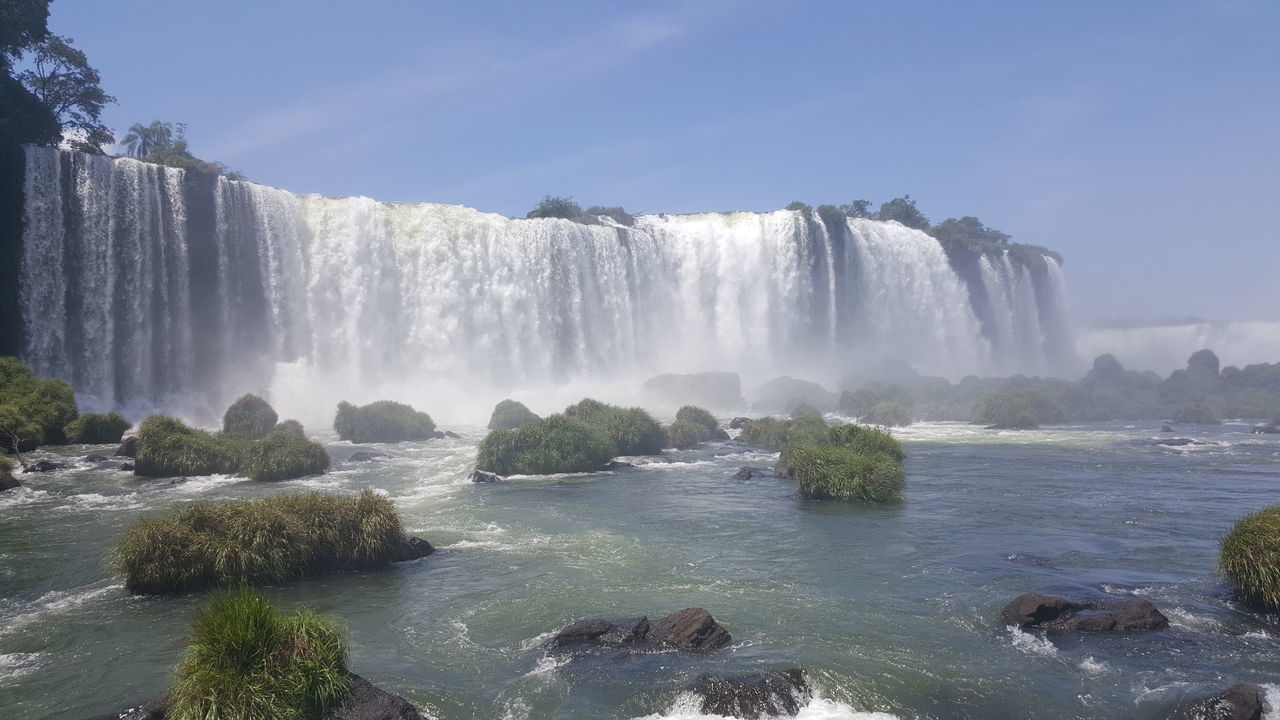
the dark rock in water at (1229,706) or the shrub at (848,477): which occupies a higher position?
the shrub at (848,477)

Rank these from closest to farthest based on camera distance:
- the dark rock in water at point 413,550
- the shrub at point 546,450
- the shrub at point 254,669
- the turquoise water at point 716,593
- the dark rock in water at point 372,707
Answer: the shrub at point 254,669 < the dark rock in water at point 372,707 < the turquoise water at point 716,593 < the dark rock in water at point 413,550 < the shrub at point 546,450

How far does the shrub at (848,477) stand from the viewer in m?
20.2

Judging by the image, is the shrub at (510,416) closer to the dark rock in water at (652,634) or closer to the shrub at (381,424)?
the shrub at (381,424)

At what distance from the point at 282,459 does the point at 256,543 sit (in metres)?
13.1

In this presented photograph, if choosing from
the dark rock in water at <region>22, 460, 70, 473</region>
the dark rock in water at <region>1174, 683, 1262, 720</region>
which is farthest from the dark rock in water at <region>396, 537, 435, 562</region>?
the dark rock in water at <region>22, 460, 70, 473</region>

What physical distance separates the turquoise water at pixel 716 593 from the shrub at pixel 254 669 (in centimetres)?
122

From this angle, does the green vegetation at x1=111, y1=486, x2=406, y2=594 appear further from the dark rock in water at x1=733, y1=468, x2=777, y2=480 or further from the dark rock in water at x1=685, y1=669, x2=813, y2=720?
the dark rock in water at x1=733, y1=468, x2=777, y2=480

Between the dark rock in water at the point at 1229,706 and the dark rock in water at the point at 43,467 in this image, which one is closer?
the dark rock in water at the point at 1229,706

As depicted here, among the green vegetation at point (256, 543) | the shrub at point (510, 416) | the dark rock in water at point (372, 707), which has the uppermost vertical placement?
the shrub at point (510, 416)

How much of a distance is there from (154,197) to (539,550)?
3708 centimetres

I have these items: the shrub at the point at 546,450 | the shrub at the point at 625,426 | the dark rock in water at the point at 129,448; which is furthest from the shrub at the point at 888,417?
the dark rock in water at the point at 129,448

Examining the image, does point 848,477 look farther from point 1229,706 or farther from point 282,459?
point 282,459

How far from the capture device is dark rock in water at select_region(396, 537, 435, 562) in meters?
14.1

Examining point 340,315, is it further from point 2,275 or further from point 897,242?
point 897,242
